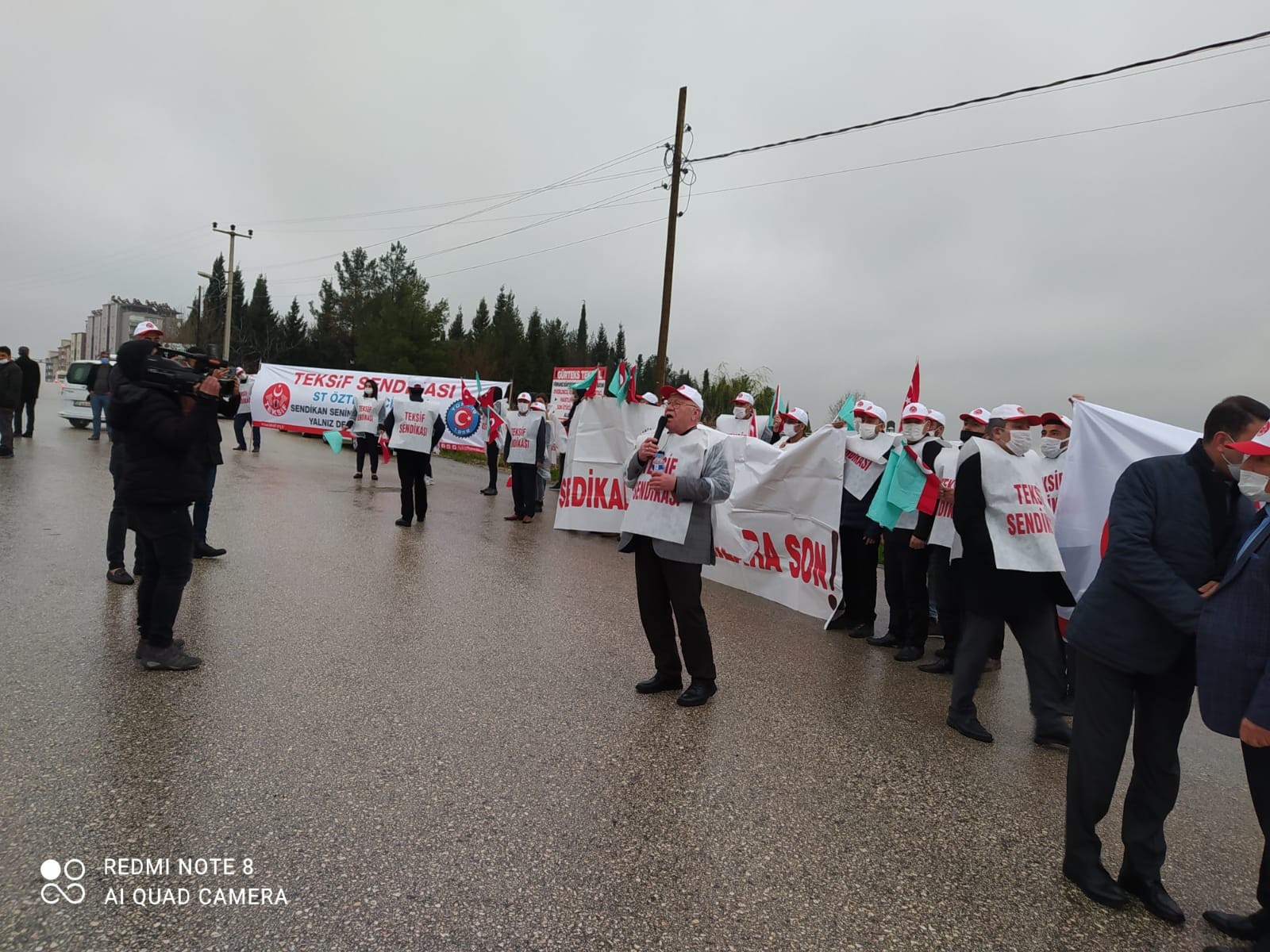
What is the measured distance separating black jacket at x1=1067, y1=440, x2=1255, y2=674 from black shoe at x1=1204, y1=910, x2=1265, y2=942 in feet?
2.97

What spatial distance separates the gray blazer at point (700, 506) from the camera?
4707 mm

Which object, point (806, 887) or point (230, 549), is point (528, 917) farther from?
point (230, 549)

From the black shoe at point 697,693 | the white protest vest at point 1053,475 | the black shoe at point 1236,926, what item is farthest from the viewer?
the white protest vest at point 1053,475

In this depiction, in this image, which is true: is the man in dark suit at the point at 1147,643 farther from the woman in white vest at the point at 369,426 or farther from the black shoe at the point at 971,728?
the woman in white vest at the point at 369,426

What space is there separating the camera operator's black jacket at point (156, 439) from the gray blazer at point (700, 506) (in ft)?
8.37

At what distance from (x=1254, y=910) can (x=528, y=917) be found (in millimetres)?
2827

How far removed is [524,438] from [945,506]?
6867 mm

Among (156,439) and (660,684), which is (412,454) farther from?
(660,684)

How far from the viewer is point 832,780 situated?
12.4 ft

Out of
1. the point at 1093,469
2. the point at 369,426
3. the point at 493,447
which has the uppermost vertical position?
the point at 1093,469

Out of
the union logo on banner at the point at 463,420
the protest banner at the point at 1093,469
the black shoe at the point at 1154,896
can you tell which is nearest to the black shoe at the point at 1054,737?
the protest banner at the point at 1093,469

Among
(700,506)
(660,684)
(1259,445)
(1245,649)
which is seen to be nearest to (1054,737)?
(1245,649)

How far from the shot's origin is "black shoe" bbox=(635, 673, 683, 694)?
485cm

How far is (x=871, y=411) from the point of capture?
705cm
